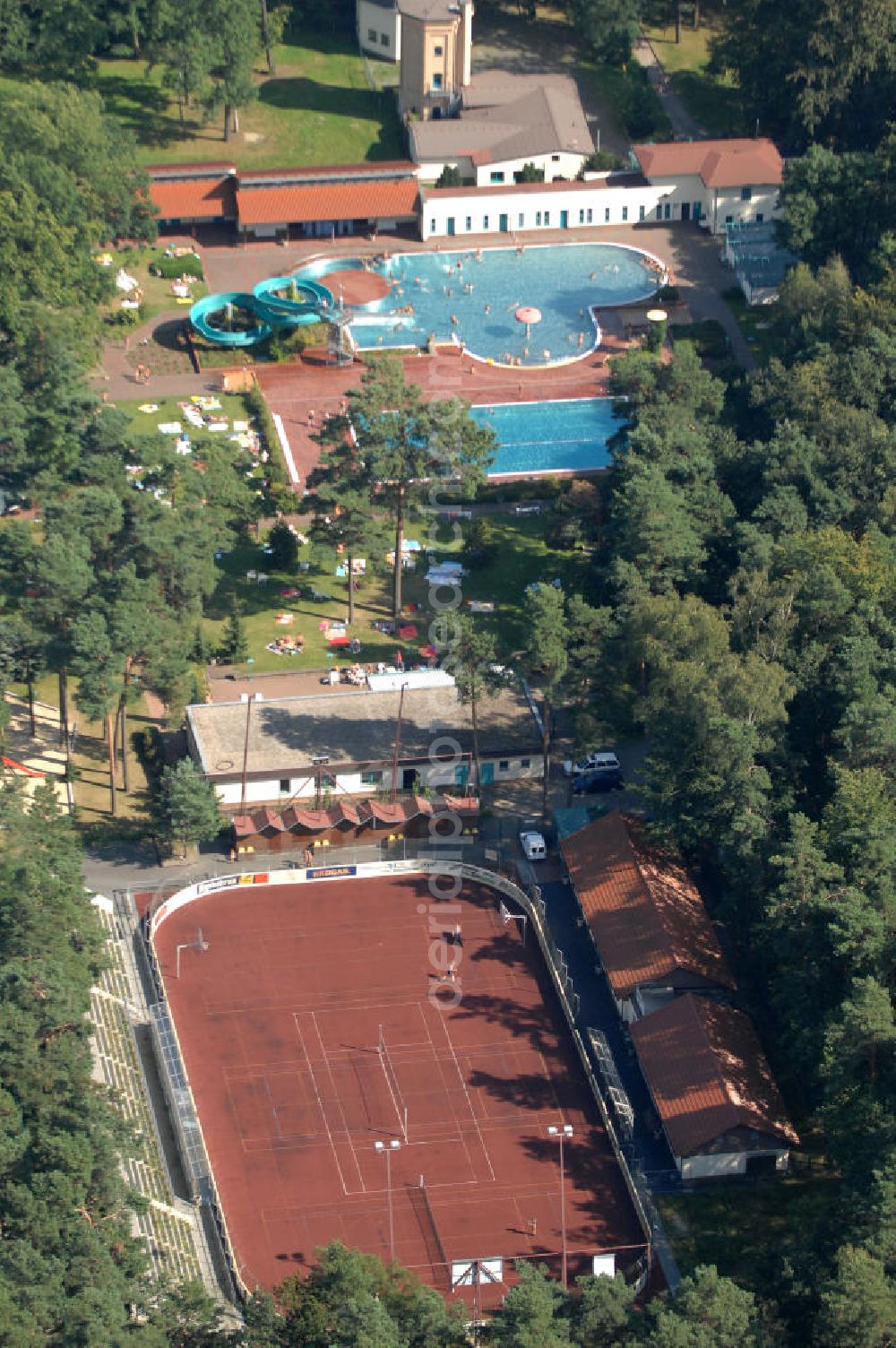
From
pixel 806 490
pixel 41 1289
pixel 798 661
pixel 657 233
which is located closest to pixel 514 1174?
pixel 41 1289

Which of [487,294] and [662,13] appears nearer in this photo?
[487,294]

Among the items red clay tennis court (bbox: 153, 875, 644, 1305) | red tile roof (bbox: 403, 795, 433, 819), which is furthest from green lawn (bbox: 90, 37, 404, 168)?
red clay tennis court (bbox: 153, 875, 644, 1305)

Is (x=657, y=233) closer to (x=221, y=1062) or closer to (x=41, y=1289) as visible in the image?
(x=221, y=1062)

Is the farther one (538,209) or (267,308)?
(538,209)

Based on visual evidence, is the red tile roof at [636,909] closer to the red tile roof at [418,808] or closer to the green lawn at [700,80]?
the red tile roof at [418,808]

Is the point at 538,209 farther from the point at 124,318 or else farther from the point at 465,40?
the point at 124,318

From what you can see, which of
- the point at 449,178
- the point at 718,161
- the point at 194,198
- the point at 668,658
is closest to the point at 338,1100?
the point at 668,658

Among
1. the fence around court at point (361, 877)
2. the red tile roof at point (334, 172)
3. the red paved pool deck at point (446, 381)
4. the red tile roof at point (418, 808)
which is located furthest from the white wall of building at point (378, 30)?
the fence around court at point (361, 877)
